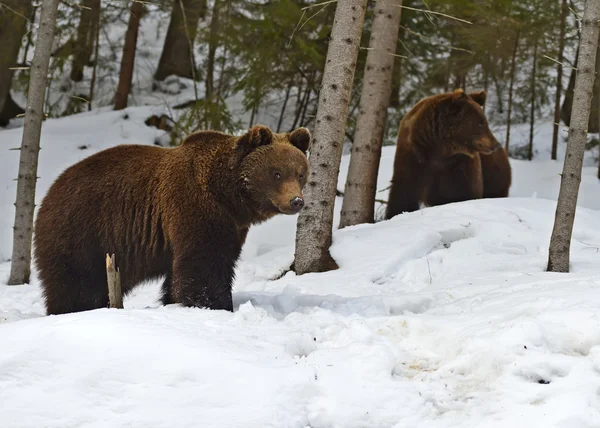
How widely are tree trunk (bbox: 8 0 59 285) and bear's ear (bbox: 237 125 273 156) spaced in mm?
4331

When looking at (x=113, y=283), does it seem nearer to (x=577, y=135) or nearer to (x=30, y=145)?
(x=577, y=135)

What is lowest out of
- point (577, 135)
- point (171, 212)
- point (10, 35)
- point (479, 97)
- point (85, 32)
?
point (171, 212)

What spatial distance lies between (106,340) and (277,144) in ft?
7.58

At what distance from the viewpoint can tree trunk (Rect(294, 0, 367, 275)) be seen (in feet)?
24.2

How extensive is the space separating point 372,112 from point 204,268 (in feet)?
13.9

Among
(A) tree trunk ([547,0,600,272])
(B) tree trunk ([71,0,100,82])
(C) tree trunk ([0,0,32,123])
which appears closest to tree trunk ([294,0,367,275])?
(A) tree trunk ([547,0,600,272])

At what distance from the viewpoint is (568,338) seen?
413 cm

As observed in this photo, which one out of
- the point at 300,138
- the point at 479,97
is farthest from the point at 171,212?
the point at 479,97

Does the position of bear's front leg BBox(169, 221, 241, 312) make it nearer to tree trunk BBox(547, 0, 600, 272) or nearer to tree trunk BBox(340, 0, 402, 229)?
tree trunk BBox(547, 0, 600, 272)

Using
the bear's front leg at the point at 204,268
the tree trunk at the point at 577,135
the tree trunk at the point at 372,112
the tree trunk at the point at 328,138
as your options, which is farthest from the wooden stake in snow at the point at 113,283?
the tree trunk at the point at 372,112

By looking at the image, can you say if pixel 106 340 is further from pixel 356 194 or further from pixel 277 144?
pixel 356 194

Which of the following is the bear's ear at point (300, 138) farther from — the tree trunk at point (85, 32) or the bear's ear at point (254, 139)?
the tree trunk at point (85, 32)

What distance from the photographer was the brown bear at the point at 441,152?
31.3 feet

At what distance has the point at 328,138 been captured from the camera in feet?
24.3
